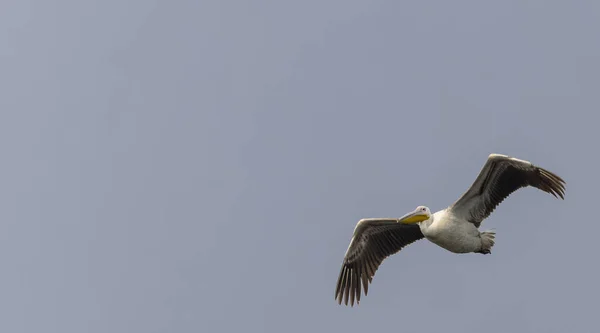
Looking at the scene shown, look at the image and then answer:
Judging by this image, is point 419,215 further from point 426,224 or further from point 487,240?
point 487,240

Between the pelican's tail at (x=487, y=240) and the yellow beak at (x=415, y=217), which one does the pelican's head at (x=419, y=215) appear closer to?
the yellow beak at (x=415, y=217)

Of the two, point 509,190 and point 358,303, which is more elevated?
point 509,190

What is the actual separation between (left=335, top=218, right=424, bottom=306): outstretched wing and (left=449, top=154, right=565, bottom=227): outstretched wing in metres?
2.26

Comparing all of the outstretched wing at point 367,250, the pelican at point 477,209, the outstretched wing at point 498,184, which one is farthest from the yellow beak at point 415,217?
the outstretched wing at point 367,250

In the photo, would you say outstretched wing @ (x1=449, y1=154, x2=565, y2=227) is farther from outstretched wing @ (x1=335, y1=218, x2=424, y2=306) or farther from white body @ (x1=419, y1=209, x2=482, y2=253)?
outstretched wing @ (x1=335, y1=218, x2=424, y2=306)

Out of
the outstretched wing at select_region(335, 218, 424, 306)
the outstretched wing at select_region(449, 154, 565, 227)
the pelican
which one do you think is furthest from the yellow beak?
the outstretched wing at select_region(335, 218, 424, 306)

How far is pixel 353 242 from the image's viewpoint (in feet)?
88.2

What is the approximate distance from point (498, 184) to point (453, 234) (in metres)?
1.60

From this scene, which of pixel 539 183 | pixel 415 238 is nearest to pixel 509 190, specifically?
pixel 539 183

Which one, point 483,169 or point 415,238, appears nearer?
point 483,169

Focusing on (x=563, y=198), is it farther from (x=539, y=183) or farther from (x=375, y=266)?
(x=375, y=266)

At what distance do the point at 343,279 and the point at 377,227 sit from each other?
183 centimetres

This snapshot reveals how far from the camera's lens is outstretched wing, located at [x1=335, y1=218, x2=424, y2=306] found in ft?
87.5

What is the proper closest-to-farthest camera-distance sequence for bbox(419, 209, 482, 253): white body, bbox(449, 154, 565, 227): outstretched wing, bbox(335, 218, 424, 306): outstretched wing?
bbox(449, 154, 565, 227): outstretched wing
bbox(419, 209, 482, 253): white body
bbox(335, 218, 424, 306): outstretched wing
